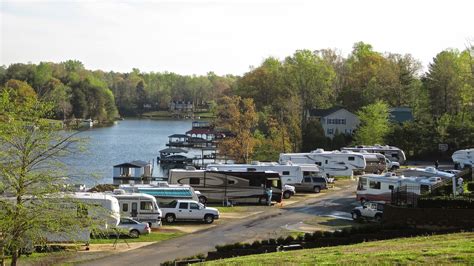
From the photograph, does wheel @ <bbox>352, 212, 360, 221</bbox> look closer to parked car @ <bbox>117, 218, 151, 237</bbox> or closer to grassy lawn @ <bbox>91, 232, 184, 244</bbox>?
grassy lawn @ <bbox>91, 232, 184, 244</bbox>

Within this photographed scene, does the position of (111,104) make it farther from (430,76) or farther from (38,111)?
(38,111)

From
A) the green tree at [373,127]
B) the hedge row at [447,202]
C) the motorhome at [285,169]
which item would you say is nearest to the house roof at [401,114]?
the green tree at [373,127]

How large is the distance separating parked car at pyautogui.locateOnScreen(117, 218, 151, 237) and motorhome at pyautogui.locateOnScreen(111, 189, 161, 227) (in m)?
1.77

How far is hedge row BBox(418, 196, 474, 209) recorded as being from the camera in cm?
2980

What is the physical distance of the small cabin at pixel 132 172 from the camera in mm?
66562

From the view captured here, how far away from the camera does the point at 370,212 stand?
37.2 meters

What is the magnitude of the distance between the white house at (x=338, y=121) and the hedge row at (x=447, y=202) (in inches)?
2361

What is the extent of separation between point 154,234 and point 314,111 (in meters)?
63.2

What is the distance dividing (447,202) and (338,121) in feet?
201

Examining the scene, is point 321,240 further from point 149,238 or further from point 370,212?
point 370,212

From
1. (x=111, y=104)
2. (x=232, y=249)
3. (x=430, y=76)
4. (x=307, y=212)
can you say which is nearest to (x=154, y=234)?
(x=232, y=249)

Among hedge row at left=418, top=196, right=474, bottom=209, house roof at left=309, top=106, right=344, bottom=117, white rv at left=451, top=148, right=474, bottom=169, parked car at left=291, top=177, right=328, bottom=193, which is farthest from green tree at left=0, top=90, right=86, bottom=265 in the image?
house roof at left=309, top=106, right=344, bottom=117

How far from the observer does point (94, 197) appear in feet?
100

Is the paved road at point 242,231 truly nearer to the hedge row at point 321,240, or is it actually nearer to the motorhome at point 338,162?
the hedge row at point 321,240
